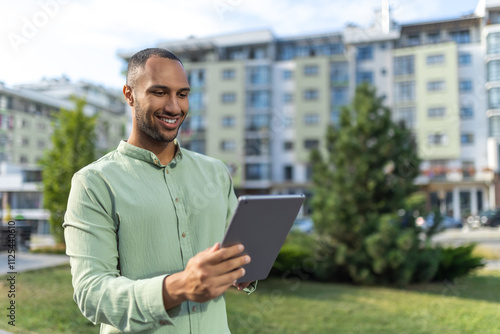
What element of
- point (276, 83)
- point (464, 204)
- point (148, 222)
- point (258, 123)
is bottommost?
point (464, 204)

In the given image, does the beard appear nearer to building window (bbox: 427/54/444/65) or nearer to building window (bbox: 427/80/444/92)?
building window (bbox: 427/80/444/92)

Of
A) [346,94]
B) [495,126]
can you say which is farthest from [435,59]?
[346,94]

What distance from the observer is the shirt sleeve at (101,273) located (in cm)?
129

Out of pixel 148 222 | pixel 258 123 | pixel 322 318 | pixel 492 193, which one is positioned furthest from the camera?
pixel 258 123

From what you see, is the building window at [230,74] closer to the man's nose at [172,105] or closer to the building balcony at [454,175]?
the building balcony at [454,175]

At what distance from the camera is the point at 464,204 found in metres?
35.5

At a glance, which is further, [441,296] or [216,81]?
[216,81]

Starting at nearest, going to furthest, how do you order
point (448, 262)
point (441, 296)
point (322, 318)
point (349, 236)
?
point (322, 318)
point (441, 296)
point (349, 236)
point (448, 262)

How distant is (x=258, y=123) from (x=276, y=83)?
4.08 meters

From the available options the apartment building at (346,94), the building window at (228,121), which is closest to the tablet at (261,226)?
the apartment building at (346,94)

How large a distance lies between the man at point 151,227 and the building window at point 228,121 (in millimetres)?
37676

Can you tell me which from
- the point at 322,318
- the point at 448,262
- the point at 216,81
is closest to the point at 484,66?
the point at 216,81

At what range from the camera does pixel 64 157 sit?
14.4 m

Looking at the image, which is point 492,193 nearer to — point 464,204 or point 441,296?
point 464,204
